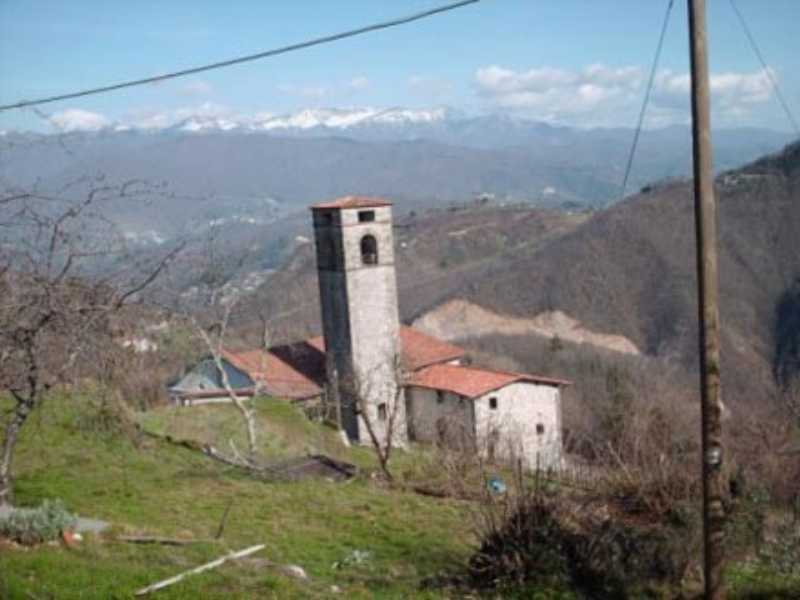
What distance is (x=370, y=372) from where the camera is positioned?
3116 cm

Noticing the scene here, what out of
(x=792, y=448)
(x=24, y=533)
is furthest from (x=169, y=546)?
(x=792, y=448)

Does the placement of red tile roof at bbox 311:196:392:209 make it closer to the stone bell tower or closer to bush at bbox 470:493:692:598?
the stone bell tower

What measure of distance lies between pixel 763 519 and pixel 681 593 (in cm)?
209

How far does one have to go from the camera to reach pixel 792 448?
22219mm

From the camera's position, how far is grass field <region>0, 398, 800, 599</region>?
24.9ft

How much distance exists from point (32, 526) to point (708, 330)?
23.5 ft

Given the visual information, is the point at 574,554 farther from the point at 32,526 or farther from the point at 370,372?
the point at 370,372

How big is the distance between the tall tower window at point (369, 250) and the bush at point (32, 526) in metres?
Answer: 23.3

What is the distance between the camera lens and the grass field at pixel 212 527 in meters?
7.59

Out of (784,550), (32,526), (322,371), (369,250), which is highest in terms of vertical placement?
(369,250)

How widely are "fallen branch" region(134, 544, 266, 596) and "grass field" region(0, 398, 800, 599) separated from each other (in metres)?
0.09

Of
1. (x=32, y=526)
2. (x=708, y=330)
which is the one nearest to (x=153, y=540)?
(x=32, y=526)

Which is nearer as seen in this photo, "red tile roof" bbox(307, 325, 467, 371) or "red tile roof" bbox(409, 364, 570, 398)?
"red tile roof" bbox(409, 364, 570, 398)

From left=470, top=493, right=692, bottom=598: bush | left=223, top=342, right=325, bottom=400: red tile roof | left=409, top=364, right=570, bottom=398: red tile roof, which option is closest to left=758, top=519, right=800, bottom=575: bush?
left=470, top=493, right=692, bottom=598: bush
